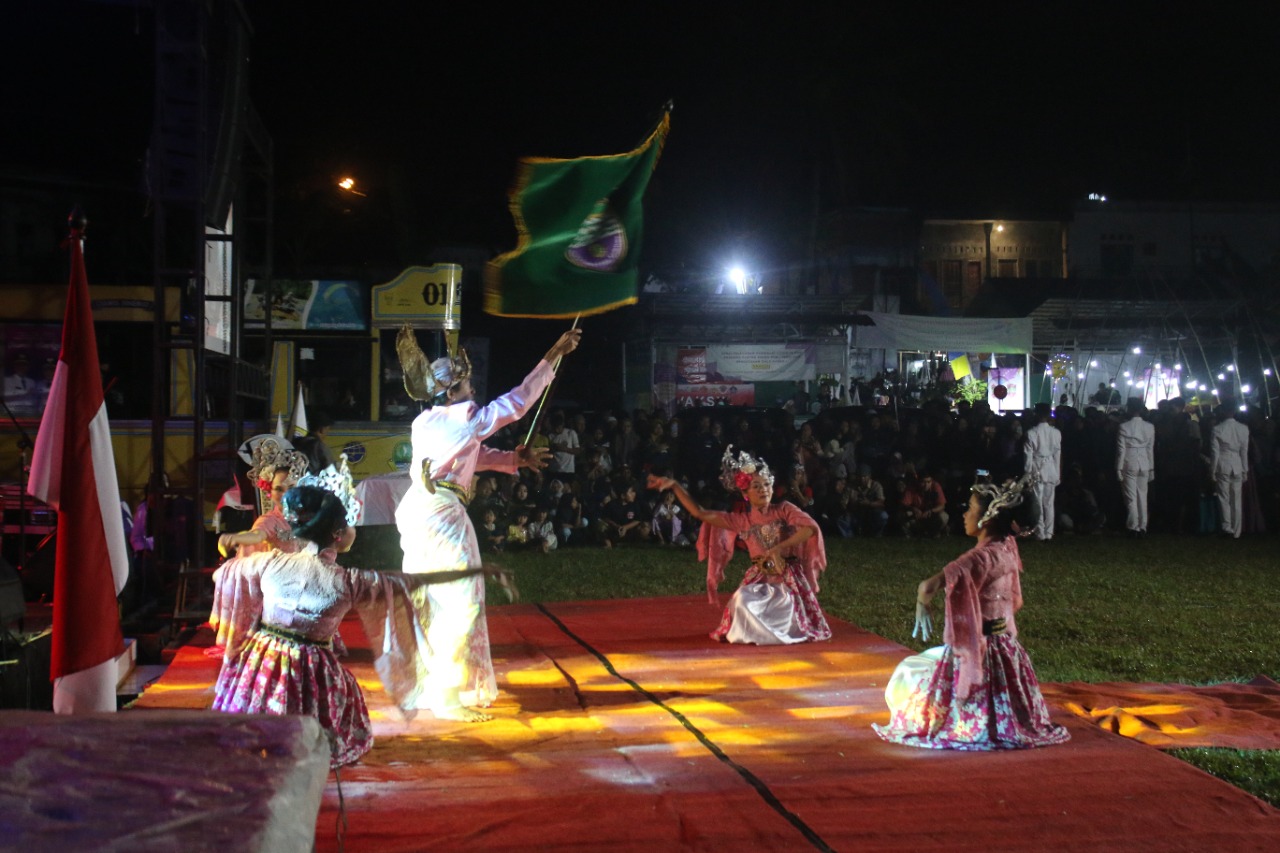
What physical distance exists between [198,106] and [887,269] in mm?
24766

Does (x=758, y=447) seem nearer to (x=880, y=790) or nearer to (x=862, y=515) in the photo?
(x=862, y=515)

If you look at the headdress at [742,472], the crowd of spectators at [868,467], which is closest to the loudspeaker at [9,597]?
the headdress at [742,472]

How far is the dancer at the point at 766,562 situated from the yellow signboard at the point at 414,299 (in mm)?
8988

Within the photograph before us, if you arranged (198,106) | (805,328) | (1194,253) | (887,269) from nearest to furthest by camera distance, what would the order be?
(198,106) < (805,328) < (887,269) < (1194,253)

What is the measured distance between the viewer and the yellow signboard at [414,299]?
55.0 ft

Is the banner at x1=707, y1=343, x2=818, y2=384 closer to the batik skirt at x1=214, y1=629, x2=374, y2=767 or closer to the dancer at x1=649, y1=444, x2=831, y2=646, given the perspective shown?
the dancer at x1=649, y1=444, x2=831, y2=646

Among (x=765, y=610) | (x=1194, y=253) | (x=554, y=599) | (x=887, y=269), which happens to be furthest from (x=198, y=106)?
(x=1194, y=253)

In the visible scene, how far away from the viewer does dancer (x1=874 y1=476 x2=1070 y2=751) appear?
5297mm

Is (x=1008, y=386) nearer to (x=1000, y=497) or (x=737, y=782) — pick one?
(x=1000, y=497)

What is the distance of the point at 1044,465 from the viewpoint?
15.5m

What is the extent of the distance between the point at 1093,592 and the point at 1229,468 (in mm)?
6481

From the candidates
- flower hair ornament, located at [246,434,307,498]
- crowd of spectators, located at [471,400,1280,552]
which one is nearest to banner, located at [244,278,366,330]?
crowd of spectators, located at [471,400,1280,552]

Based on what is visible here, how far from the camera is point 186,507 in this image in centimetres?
1102

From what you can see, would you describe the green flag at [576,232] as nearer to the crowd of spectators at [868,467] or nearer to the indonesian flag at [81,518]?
the indonesian flag at [81,518]
